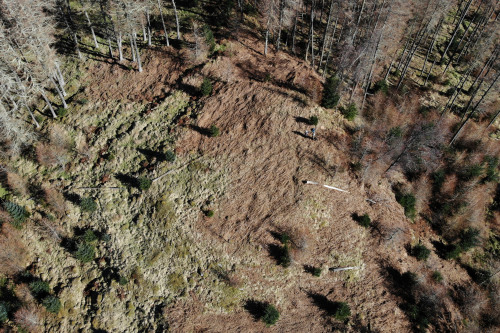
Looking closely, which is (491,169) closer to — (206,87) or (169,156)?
(206,87)

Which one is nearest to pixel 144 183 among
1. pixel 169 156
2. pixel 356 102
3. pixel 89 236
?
pixel 169 156

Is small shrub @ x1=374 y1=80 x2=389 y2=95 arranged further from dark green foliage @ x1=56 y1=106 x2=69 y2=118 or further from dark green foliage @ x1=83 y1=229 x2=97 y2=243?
dark green foliage @ x1=56 y1=106 x2=69 y2=118

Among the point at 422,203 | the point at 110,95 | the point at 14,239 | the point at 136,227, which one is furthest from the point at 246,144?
the point at 14,239

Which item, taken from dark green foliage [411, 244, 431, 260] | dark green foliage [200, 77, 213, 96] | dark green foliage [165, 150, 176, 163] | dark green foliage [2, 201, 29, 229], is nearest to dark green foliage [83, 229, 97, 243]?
dark green foliage [2, 201, 29, 229]

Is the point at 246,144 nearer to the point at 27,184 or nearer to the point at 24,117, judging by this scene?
the point at 27,184

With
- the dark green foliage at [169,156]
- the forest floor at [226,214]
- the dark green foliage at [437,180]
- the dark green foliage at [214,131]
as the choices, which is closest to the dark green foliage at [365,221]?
the forest floor at [226,214]

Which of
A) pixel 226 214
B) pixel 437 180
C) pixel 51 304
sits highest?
pixel 437 180

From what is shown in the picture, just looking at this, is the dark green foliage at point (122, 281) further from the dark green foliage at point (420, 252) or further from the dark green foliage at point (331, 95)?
the dark green foliage at point (420, 252)
